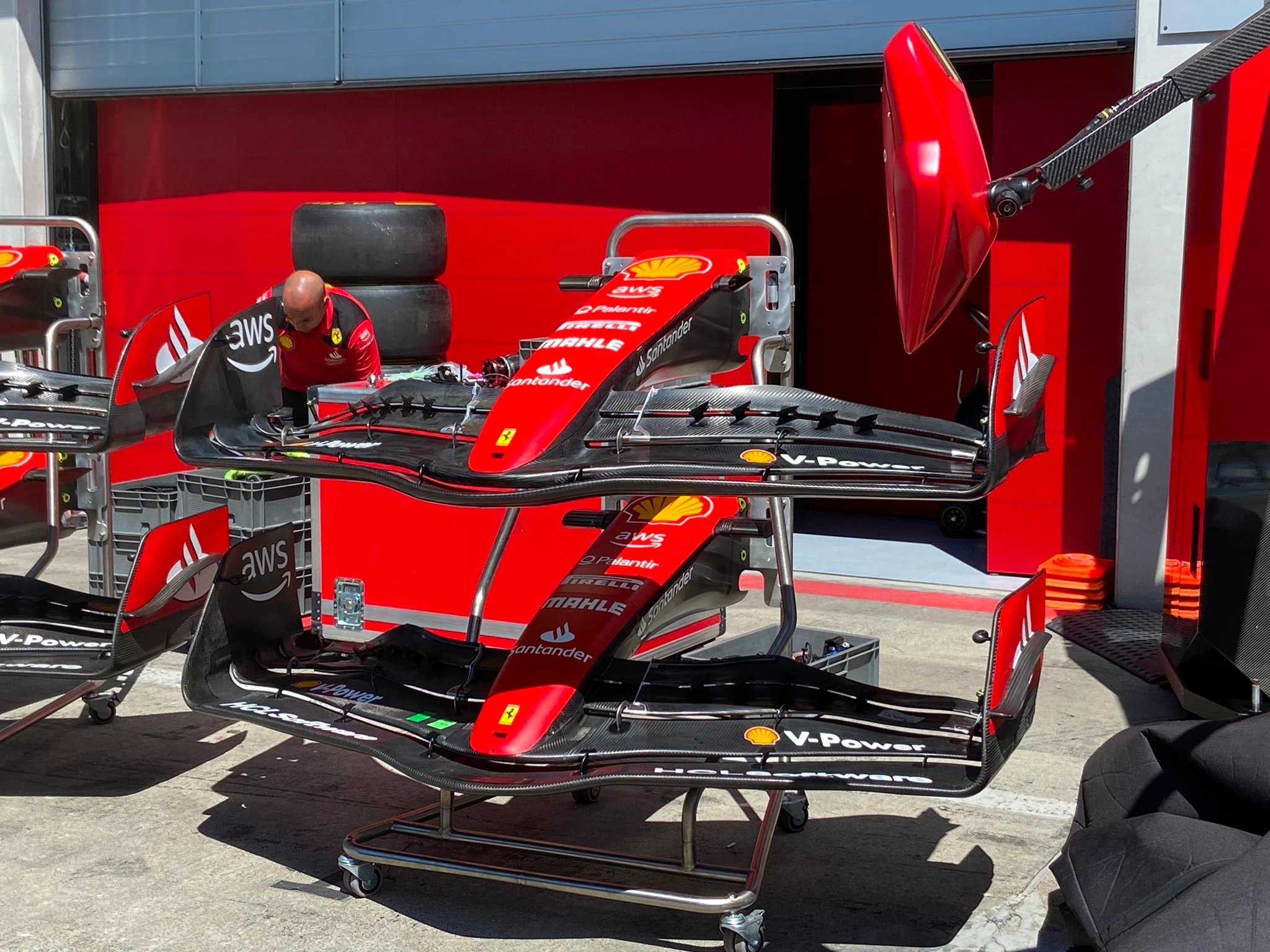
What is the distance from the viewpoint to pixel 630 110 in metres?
8.77

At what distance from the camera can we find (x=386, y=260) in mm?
8883

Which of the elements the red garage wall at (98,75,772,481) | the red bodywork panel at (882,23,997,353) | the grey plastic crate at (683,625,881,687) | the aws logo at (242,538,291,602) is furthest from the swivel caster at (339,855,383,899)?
the red garage wall at (98,75,772,481)

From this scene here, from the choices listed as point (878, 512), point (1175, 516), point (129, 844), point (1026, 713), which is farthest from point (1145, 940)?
point (878, 512)

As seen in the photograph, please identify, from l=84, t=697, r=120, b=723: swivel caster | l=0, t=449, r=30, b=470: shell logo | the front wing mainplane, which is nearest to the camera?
the front wing mainplane

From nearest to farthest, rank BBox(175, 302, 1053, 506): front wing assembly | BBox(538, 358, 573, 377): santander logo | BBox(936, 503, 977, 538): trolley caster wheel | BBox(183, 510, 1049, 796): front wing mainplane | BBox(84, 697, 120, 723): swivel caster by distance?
BBox(175, 302, 1053, 506): front wing assembly, BBox(183, 510, 1049, 796): front wing mainplane, BBox(538, 358, 573, 377): santander logo, BBox(84, 697, 120, 723): swivel caster, BBox(936, 503, 977, 538): trolley caster wheel

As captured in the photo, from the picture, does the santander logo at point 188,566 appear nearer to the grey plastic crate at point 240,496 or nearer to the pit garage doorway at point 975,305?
the grey plastic crate at point 240,496

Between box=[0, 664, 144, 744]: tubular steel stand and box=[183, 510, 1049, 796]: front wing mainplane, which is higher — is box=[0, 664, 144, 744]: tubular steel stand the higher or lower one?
the lower one

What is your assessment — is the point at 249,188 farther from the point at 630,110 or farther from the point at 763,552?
the point at 763,552

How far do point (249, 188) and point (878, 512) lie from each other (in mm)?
4758

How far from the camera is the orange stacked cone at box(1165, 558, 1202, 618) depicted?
5641 mm

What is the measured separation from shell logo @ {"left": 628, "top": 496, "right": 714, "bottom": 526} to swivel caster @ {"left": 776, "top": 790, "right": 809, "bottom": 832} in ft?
2.93

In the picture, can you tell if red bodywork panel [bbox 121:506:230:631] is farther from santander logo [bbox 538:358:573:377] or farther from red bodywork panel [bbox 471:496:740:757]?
santander logo [bbox 538:358:573:377]

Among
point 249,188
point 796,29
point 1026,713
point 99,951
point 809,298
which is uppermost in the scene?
point 796,29

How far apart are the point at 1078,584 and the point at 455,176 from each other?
4.53 m
